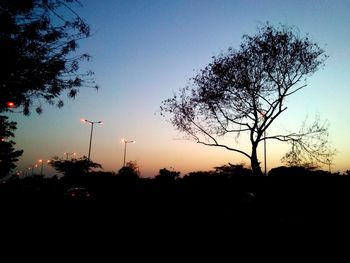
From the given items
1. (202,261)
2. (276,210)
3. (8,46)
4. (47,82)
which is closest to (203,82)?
(276,210)

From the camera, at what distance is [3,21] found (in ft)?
28.3

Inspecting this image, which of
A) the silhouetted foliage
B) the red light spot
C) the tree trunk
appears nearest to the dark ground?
the tree trunk

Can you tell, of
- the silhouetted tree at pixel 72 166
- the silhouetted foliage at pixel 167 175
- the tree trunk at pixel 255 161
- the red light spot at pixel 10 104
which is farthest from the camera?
the silhouetted tree at pixel 72 166

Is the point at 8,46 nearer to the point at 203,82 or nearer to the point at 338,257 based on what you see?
the point at 338,257

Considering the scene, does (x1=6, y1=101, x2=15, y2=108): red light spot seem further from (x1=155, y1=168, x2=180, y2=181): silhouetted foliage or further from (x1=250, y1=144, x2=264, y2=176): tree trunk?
(x1=155, y1=168, x2=180, y2=181): silhouetted foliage

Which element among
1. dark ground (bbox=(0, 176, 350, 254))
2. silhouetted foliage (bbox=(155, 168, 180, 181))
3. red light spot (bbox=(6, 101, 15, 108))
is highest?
red light spot (bbox=(6, 101, 15, 108))

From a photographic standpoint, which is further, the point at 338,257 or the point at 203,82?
the point at 203,82

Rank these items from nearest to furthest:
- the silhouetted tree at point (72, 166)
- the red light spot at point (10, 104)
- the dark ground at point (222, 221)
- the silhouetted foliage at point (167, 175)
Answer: the dark ground at point (222, 221) < the red light spot at point (10, 104) < the silhouetted foliage at point (167, 175) < the silhouetted tree at point (72, 166)

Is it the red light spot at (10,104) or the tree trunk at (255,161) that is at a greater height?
the red light spot at (10,104)

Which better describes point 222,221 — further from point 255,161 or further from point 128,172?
point 128,172

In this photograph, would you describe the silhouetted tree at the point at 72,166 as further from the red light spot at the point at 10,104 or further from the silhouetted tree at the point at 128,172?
the red light spot at the point at 10,104

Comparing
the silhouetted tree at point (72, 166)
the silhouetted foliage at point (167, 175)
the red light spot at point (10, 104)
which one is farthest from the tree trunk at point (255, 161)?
the silhouetted tree at point (72, 166)

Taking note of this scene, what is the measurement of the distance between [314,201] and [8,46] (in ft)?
54.1

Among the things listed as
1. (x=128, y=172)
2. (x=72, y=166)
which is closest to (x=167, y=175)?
(x=128, y=172)
